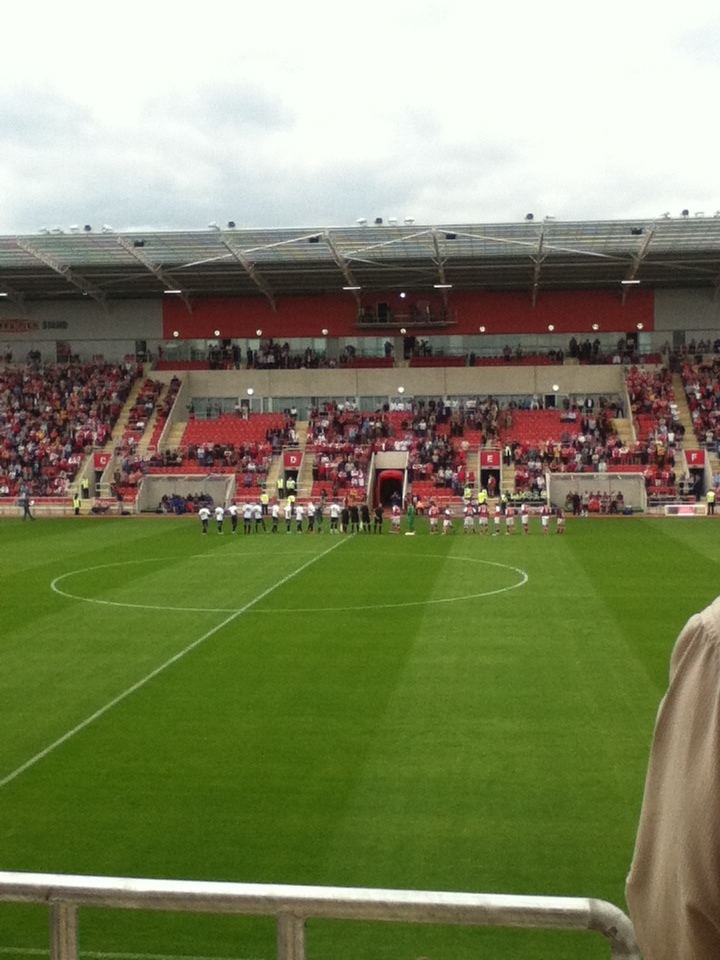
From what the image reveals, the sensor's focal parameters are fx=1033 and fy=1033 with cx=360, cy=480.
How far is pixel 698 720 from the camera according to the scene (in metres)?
1.89

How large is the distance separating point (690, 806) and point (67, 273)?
57262 millimetres

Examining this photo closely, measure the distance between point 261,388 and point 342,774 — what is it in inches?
1951

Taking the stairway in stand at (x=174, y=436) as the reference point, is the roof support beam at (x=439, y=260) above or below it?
above

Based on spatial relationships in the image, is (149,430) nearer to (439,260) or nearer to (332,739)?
(439,260)

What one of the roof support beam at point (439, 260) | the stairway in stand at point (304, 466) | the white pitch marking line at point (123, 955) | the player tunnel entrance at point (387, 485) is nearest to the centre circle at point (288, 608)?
the white pitch marking line at point (123, 955)

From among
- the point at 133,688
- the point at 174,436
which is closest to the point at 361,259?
the point at 174,436

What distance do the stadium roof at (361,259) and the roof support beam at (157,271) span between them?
3.5 inches

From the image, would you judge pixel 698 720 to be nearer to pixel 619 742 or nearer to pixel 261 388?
pixel 619 742

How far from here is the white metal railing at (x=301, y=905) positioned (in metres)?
2.29

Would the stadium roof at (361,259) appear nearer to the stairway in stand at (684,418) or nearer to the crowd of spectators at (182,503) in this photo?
the stairway in stand at (684,418)

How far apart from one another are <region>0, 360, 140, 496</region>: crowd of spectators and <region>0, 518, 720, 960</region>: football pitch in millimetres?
27923

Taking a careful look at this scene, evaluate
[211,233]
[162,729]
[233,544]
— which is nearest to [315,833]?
[162,729]

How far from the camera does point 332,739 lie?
11.9m

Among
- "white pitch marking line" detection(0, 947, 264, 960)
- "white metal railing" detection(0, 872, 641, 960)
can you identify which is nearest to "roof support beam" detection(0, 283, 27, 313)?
"white pitch marking line" detection(0, 947, 264, 960)
